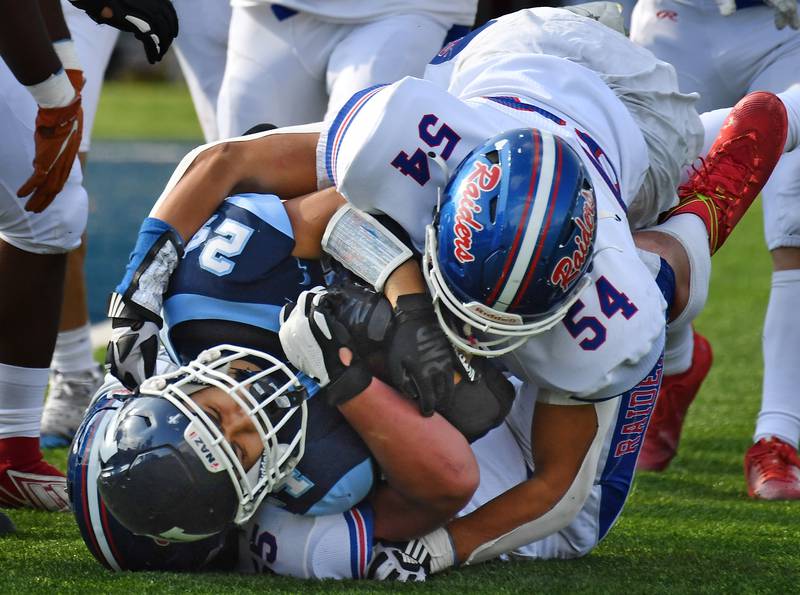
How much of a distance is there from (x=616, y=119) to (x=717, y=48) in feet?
3.59

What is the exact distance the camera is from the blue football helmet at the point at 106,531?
2.33 m

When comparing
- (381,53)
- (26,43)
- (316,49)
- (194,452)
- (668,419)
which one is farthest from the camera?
(668,419)

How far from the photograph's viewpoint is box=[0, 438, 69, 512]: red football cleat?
3064 mm

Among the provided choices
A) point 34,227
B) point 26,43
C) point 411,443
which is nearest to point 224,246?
point 411,443

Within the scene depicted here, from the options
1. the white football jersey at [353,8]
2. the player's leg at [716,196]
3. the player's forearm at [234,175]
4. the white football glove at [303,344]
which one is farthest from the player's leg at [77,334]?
the player's leg at [716,196]

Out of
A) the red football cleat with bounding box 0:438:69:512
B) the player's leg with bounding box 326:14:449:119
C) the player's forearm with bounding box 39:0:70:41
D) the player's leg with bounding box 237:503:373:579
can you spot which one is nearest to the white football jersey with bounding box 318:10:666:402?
the player's leg with bounding box 237:503:373:579

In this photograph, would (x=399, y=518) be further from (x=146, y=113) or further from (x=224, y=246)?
(x=146, y=113)

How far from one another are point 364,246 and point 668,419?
5.66 ft

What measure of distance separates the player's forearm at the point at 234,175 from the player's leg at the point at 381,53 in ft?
2.96

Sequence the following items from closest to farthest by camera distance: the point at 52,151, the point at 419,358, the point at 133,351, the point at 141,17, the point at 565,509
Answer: the point at 419,358
the point at 133,351
the point at 565,509
the point at 52,151
the point at 141,17

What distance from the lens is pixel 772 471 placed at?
11.4ft

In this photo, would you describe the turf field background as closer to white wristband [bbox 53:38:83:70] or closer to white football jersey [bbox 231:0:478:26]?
white wristband [bbox 53:38:83:70]

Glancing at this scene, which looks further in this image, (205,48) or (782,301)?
(205,48)

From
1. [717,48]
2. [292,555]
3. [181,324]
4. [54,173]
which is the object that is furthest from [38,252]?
[717,48]
